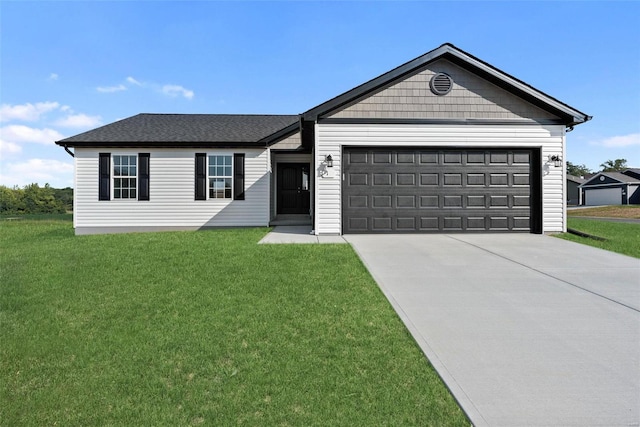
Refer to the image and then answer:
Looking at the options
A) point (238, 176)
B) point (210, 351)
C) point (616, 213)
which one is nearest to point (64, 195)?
point (238, 176)

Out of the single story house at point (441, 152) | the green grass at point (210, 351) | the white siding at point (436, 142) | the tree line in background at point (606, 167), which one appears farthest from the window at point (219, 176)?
the tree line in background at point (606, 167)

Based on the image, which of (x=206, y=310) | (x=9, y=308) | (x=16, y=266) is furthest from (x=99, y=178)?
(x=206, y=310)

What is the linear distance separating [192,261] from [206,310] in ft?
8.32

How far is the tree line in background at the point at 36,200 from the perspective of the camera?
1367 inches

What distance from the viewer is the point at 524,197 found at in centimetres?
980

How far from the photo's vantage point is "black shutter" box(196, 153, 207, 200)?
468 inches

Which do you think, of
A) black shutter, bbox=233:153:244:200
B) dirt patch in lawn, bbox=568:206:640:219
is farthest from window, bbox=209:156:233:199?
dirt patch in lawn, bbox=568:206:640:219

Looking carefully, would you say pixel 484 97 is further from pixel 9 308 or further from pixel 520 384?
pixel 9 308

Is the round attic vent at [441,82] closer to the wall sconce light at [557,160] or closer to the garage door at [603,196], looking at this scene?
the wall sconce light at [557,160]

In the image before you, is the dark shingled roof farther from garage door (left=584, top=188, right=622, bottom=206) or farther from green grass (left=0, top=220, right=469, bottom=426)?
garage door (left=584, top=188, right=622, bottom=206)

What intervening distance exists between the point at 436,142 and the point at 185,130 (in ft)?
31.4

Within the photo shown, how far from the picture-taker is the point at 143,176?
464 inches

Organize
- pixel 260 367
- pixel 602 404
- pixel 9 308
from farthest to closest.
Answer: pixel 9 308, pixel 260 367, pixel 602 404

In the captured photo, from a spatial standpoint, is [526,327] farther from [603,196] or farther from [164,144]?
[603,196]
